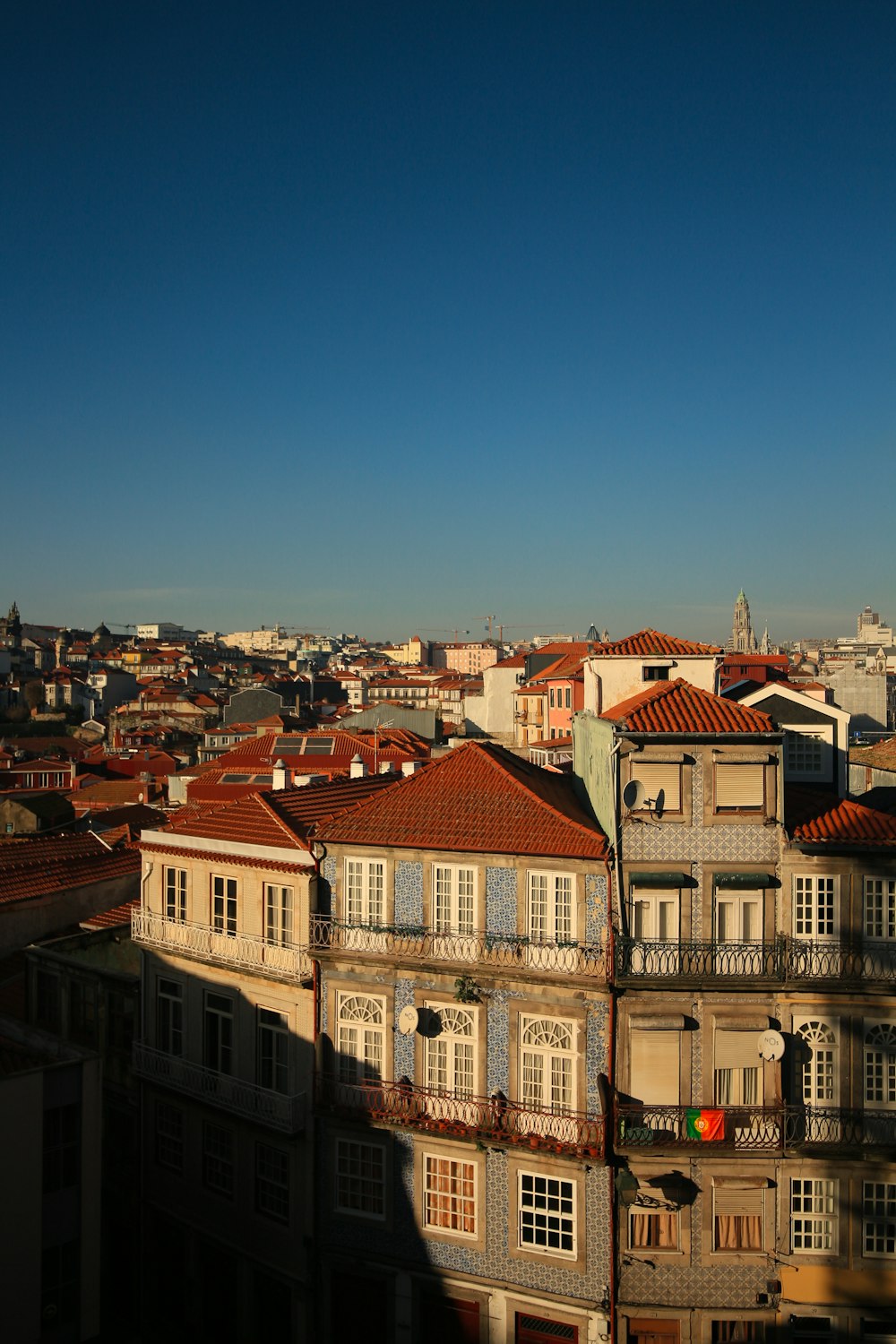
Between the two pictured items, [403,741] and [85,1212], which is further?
[403,741]

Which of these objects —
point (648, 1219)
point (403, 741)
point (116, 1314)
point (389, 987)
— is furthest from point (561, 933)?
point (403, 741)

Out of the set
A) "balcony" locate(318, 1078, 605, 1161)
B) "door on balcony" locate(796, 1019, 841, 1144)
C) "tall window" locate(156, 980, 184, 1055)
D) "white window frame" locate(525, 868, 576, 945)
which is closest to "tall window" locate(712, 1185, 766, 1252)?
"door on balcony" locate(796, 1019, 841, 1144)

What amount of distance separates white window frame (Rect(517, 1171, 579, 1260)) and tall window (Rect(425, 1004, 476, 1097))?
175 cm

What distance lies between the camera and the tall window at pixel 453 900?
17672mm

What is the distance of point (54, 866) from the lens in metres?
24.7

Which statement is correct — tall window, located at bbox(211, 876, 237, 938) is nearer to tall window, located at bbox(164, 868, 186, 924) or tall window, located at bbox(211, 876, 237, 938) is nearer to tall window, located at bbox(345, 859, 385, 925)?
tall window, located at bbox(164, 868, 186, 924)

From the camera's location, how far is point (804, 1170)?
16.3m

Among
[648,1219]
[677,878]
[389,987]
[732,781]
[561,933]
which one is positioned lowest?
[648,1219]

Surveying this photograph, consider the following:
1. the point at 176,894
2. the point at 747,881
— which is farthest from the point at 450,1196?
the point at 176,894

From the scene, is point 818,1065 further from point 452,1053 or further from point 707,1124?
point 452,1053

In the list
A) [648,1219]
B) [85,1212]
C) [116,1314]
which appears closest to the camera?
[85,1212]

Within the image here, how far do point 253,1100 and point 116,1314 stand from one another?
6540 mm

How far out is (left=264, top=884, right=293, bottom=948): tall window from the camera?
1878 cm

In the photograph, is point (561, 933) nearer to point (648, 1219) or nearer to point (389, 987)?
point (389, 987)
